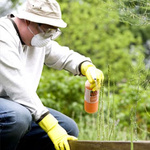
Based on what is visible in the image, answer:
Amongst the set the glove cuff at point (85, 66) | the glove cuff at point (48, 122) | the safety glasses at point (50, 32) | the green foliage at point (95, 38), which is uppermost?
the safety glasses at point (50, 32)

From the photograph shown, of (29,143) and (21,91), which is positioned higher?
(21,91)

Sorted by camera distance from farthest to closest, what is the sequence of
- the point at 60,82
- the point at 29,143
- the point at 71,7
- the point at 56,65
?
the point at 71,7 → the point at 60,82 → the point at 56,65 → the point at 29,143

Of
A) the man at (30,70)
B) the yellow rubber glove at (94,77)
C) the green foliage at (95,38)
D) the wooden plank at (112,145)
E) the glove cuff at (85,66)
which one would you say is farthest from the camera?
the green foliage at (95,38)

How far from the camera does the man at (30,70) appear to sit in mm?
2236

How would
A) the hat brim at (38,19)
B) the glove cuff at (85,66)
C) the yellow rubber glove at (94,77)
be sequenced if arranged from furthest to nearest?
the glove cuff at (85,66) → the yellow rubber glove at (94,77) → the hat brim at (38,19)

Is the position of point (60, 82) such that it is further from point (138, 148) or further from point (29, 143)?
point (138, 148)

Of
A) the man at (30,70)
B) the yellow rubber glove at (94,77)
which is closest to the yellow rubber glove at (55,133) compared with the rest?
the man at (30,70)

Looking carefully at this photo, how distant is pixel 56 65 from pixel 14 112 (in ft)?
2.55

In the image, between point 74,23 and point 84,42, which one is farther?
point 84,42

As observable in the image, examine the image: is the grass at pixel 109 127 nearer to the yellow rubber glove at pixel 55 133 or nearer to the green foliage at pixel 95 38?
the yellow rubber glove at pixel 55 133

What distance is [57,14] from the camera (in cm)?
247

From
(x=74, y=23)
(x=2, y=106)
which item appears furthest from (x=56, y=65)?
(x=74, y=23)

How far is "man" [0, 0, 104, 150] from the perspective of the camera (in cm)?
224

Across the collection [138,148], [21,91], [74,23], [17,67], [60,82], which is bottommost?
[74,23]
